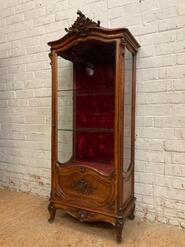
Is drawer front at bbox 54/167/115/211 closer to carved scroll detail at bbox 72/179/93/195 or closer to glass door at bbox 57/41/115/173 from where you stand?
carved scroll detail at bbox 72/179/93/195

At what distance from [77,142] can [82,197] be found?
53 cm

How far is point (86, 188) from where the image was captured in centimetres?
185

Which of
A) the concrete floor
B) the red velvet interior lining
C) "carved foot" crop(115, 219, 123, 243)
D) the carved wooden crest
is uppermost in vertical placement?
the carved wooden crest

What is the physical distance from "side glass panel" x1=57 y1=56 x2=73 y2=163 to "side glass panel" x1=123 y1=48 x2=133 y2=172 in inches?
21.3

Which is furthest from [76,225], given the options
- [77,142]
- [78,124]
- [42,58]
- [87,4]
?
[87,4]

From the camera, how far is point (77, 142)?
221cm

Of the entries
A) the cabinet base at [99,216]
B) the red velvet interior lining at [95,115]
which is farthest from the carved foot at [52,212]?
the red velvet interior lining at [95,115]

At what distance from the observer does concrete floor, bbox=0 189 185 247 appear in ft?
5.65

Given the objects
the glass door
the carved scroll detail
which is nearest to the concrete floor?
the carved scroll detail

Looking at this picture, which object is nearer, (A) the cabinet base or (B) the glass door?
(A) the cabinet base

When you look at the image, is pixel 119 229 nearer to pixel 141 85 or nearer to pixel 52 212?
pixel 52 212

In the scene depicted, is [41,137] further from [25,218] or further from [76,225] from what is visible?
[76,225]

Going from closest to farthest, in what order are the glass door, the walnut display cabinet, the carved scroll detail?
the walnut display cabinet → the carved scroll detail → the glass door

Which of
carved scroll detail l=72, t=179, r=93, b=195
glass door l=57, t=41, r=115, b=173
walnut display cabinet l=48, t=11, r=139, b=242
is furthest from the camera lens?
glass door l=57, t=41, r=115, b=173
